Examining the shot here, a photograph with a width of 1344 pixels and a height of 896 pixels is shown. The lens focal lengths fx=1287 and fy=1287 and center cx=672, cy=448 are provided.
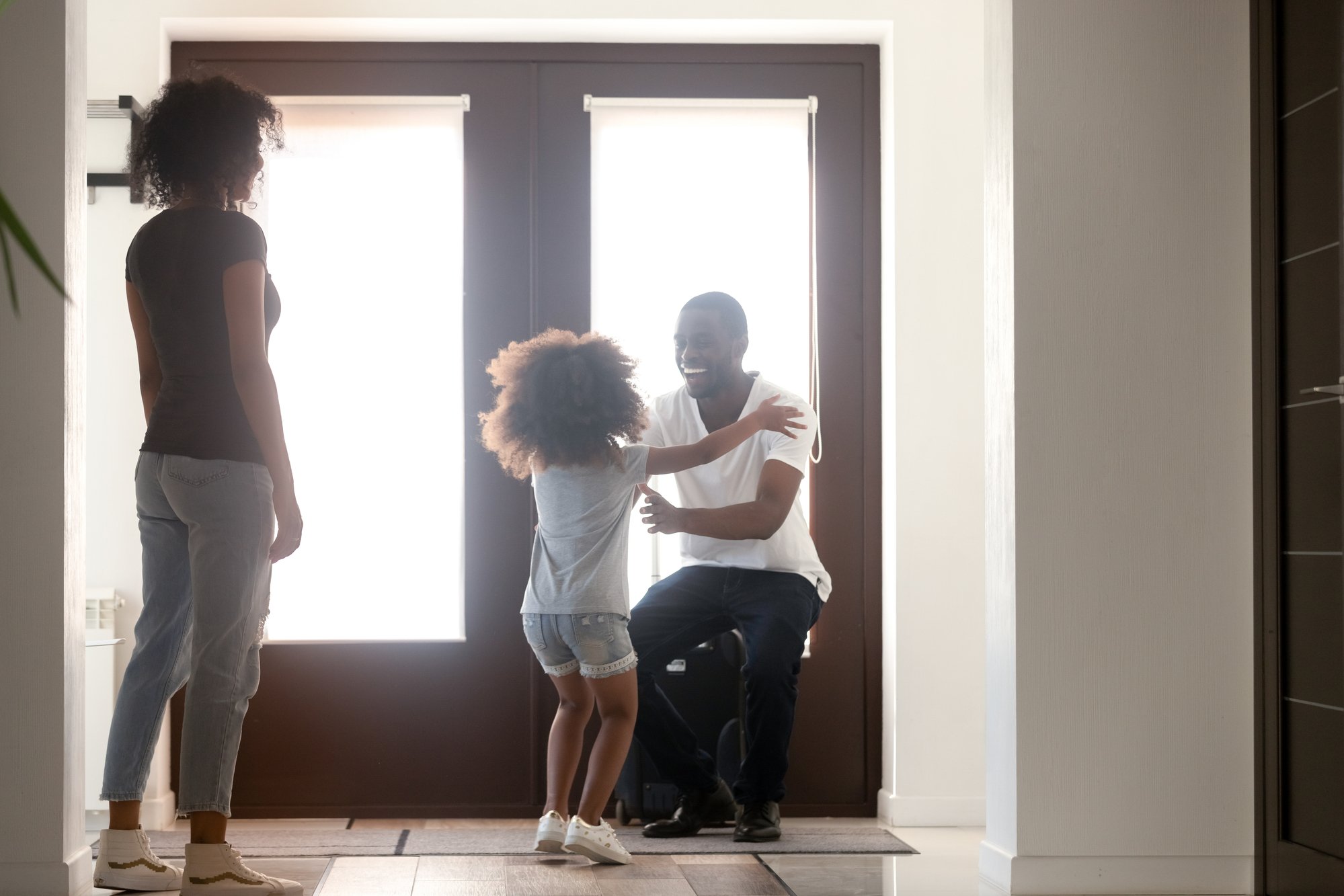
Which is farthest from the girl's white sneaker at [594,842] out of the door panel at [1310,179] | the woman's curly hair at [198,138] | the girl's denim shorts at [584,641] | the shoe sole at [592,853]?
the door panel at [1310,179]

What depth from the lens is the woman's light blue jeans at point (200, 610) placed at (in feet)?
6.93

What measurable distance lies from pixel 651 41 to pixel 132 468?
1.83m

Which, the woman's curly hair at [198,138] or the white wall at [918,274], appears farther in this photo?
the white wall at [918,274]

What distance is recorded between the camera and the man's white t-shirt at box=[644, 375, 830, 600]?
10.3 ft

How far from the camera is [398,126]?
3631mm

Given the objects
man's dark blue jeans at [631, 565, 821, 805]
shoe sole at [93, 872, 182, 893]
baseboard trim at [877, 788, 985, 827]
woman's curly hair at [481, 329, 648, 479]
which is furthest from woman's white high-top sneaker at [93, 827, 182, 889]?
baseboard trim at [877, 788, 985, 827]

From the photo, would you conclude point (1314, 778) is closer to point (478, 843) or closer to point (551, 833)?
point (551, 833)

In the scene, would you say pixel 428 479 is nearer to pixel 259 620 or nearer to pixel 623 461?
pixel 623 461

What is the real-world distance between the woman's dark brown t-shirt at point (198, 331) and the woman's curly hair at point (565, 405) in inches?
25.6

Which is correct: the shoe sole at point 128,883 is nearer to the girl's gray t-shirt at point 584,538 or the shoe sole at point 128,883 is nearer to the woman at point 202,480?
the woman at point 202,480

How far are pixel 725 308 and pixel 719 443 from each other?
618mm

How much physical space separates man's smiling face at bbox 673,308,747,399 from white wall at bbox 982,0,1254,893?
895 mm

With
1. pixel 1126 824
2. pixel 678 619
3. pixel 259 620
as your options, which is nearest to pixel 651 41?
pixel 678 619

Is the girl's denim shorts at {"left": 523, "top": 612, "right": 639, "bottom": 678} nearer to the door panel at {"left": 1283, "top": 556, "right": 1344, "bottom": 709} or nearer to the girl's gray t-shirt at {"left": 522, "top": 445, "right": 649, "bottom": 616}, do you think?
the girl's gray t-shirt at {"left": 522, "top": 445, "right": 649, "bottom": 616}
